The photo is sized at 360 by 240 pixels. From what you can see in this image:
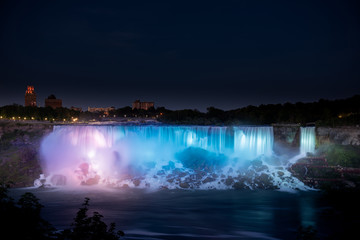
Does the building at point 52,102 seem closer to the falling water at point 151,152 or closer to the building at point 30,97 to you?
the building at point 30,97

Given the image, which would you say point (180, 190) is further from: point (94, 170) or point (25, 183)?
point (25, 183)

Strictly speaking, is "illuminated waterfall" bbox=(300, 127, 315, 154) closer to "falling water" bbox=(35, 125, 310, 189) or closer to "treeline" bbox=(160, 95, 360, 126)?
"falling water" bbox=(35, 125, 310, 189)

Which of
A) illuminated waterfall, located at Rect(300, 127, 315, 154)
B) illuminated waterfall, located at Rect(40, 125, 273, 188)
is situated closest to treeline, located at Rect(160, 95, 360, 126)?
illuminated waterfall, located at Rect(300, 127, 315, 154)

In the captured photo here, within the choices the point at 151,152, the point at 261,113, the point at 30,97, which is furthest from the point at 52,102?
the point at 151,152

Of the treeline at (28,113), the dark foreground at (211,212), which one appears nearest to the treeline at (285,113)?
the dark foreground at (211,212)

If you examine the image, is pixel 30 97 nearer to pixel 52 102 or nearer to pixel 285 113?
pixel 52 102

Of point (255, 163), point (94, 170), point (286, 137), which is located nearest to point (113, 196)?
point (94, 170)
